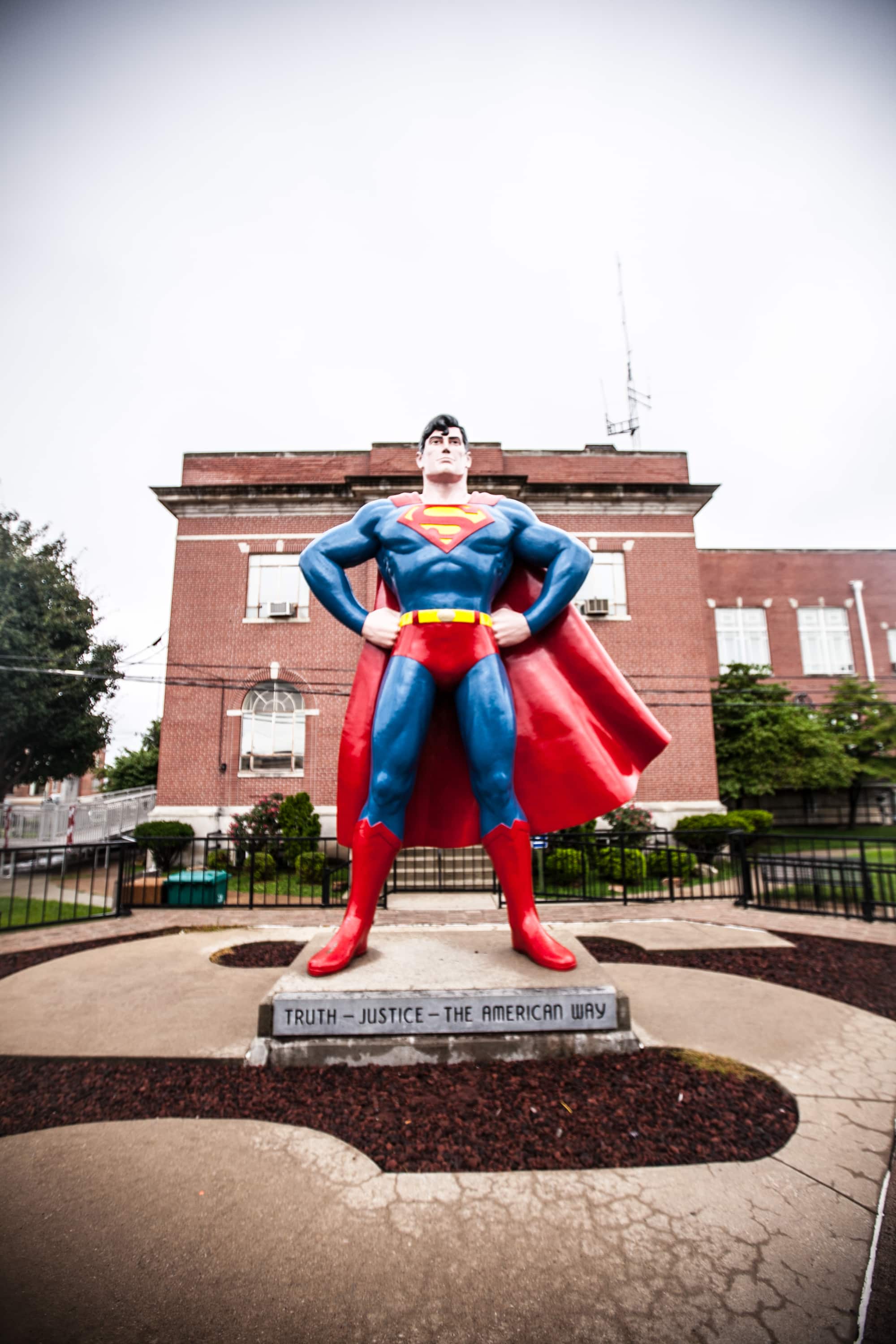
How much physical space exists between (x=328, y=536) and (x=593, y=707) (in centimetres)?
215

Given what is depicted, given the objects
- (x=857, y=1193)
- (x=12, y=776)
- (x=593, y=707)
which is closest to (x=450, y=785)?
(x=593, y=707)

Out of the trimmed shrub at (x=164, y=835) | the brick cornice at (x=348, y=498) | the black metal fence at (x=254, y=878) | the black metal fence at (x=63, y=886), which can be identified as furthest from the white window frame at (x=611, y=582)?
the black metal fence at (x=63, y=886)

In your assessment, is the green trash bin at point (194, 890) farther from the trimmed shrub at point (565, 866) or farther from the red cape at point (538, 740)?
the red cape at point (538, 740)

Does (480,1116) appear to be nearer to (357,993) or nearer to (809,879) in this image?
(357,993)

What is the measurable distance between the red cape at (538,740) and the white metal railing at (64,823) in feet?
47.6

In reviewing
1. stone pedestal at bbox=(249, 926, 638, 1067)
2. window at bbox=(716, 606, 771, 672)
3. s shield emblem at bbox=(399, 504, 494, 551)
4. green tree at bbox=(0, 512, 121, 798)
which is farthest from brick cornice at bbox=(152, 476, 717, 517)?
stone pedestal at bbox=(249, 926, 638, 1067)

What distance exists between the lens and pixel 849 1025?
3889 millimetres

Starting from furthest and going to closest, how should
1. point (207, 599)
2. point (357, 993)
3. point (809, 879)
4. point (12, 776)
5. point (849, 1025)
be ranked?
1. point (12, 776)
2. point (207, 599)
3. point (809, 879)
4. point (849, 1025)
5. point (357, 993)

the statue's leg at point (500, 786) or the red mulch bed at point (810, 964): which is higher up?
the statue's leg at point (500, 786)

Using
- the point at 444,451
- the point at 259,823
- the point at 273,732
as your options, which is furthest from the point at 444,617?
the point at 273,732

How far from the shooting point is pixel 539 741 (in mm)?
4219

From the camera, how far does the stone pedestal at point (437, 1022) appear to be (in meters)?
3.26

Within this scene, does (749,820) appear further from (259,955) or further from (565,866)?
(259,955)

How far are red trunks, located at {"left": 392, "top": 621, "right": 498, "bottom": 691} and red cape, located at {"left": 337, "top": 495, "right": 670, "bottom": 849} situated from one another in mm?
297
